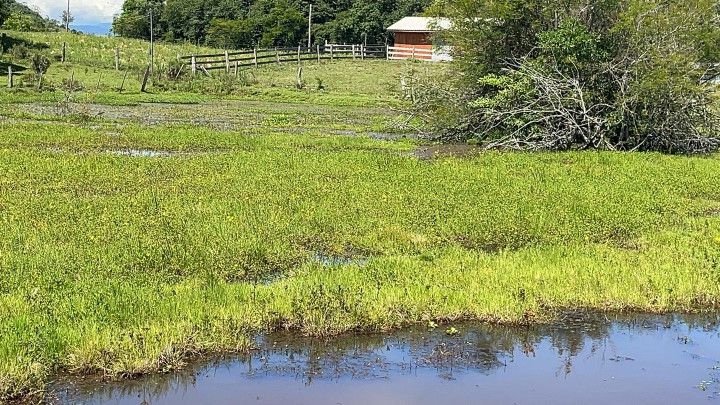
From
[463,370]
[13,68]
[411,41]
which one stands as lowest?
[463,370]

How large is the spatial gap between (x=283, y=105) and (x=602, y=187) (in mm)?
22806

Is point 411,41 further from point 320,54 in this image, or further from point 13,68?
point 13,68

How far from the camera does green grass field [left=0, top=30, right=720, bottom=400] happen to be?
736 cm

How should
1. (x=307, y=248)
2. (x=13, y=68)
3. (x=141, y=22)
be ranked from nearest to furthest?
(x=307, y=248)
(x=13, y=68)
(x=141, y=22)

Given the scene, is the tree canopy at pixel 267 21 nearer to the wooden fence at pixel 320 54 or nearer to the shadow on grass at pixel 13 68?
the wooden fence at pixel 320 54

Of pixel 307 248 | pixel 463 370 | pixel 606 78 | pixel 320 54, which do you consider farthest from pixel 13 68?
pixel 463 370

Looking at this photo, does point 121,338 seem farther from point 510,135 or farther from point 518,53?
point 518,53

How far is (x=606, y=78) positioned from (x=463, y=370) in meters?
15.7

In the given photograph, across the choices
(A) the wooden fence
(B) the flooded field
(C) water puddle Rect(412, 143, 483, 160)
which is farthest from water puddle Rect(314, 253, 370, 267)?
(A) the wooden fence

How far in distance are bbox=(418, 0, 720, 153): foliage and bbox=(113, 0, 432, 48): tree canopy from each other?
54.2 meters

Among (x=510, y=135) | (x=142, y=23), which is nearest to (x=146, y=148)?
(x=510, y=135)

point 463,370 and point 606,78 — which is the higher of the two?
point 606,78

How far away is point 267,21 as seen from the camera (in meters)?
76.8

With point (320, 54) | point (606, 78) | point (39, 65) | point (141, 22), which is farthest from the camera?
point (141, 22)
